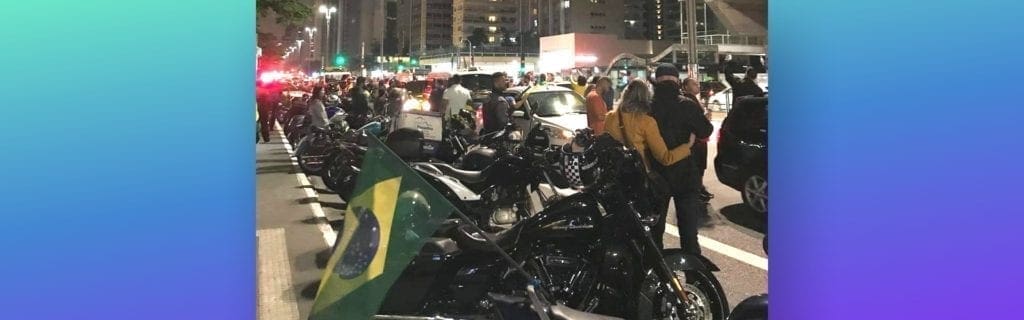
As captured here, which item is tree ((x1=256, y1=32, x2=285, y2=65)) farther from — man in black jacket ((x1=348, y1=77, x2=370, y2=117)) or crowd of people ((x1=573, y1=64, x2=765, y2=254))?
crowd of people ((x1=573, y1=64, x2=765, y2=254))

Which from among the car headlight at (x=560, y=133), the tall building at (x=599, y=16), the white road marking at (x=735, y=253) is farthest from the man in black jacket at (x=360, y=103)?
the tall building at (x=599, y=16)

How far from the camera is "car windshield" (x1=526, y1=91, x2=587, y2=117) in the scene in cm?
1291

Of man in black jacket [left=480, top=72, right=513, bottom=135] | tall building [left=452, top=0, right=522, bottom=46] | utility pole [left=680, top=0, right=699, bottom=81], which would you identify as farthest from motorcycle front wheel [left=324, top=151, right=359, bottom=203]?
tall building [left=452, top=0, right=522, bottom=46]

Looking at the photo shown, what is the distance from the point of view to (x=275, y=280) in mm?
5930

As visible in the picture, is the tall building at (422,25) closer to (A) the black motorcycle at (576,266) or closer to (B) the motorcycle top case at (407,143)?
(B) the motorcycle top case at (407,143)

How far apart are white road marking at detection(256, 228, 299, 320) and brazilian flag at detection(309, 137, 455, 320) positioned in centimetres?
213

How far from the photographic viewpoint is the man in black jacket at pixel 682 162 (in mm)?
5902

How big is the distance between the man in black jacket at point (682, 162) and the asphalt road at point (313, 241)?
49 centimetres

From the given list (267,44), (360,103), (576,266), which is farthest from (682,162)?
(267,44)

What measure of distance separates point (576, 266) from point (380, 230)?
186 centimetres
